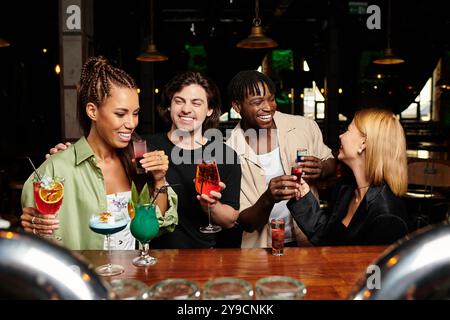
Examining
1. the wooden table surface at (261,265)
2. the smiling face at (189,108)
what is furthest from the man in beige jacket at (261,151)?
the wooden table surface at (261,265)

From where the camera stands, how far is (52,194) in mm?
1879

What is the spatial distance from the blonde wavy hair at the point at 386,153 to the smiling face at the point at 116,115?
4.22 ft

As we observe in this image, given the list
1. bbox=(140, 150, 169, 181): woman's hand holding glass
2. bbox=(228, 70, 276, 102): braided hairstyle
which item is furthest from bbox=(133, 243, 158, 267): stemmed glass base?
bbox=(228, 70, 276, 102): braided hairstyle

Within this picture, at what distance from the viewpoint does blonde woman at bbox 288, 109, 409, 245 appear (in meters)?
2.21

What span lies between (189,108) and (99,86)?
2.01ft

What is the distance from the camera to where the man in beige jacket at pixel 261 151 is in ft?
9.19

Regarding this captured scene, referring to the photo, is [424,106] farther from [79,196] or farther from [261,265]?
[79,196]

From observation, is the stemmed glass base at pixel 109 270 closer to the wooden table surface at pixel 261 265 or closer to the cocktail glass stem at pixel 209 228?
the wooden table surface at pixel 261 265

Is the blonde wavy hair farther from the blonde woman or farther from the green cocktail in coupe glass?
the green cocktail in coupe glass

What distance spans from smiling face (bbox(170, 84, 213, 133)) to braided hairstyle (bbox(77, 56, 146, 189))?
1.45 ft

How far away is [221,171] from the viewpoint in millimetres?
2707

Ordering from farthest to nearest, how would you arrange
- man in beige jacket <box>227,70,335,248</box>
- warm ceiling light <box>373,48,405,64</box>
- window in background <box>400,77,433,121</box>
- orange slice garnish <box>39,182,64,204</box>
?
window in background <box>400,77,433,121</box> < warm ceiling light <box>373,48,405,64</box> < man in beige jacket <box>227,70,335,248</box> < orange slice garnish <box>39,182,64,204</box>
